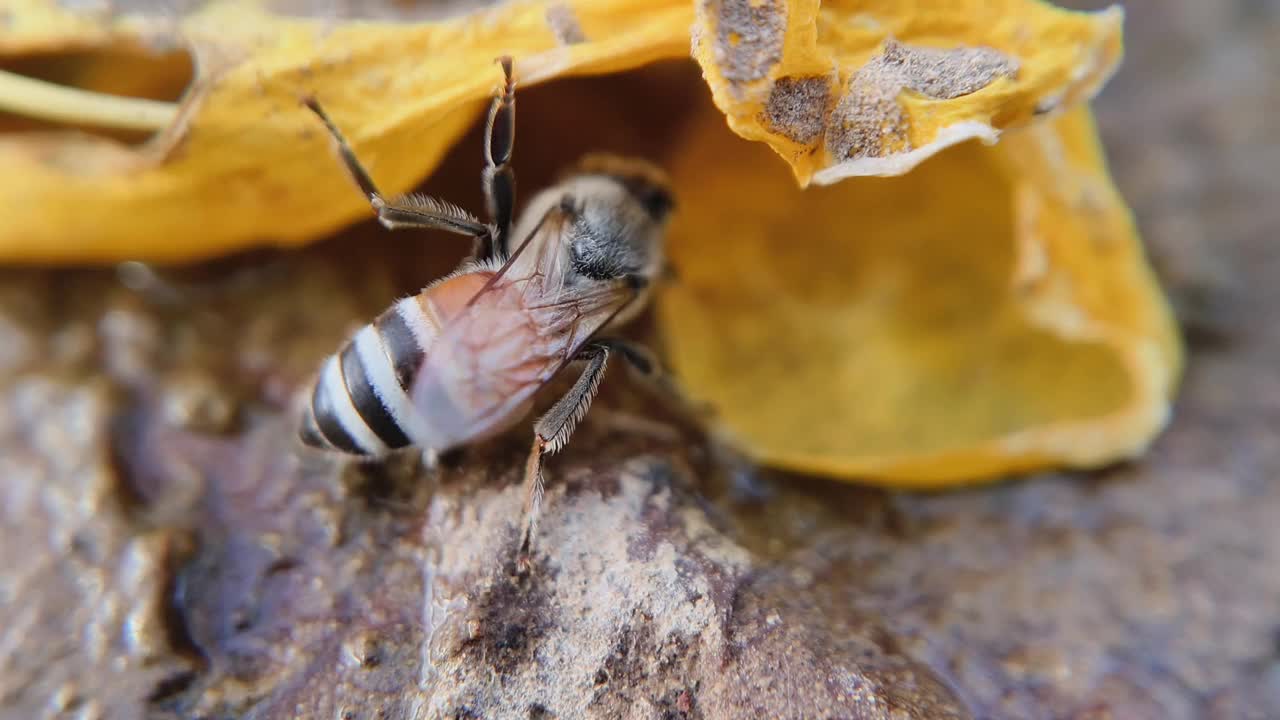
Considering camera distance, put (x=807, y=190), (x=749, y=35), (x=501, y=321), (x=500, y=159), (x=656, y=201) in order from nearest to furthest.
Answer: (x=749, y=35)
(x=501, y=321)
(x=500, y=159)
(x=656, y=201)
(x=807, y=190)

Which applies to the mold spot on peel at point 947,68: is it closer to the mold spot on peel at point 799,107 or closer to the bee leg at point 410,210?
the mold spot on peel at point 799,107

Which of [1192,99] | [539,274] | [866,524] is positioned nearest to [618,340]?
[539,274]

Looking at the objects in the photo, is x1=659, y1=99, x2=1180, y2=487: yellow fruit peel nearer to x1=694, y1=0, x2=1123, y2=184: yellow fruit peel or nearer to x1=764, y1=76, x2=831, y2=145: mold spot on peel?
x1=694, y1=0, x2=1123, y2=184: yellow fruit peel

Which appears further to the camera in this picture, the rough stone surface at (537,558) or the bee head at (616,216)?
the bee head at (616,216)

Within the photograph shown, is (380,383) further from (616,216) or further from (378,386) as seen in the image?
(616,216)

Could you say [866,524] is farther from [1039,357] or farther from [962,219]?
[962,219]

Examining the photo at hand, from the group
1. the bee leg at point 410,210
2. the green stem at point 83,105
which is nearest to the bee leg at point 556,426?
the bee leg at point 410,210

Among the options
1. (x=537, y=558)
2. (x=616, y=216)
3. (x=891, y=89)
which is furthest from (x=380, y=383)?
(x=891, y=89)

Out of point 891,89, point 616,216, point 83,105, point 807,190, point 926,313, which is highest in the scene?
point 83,105
